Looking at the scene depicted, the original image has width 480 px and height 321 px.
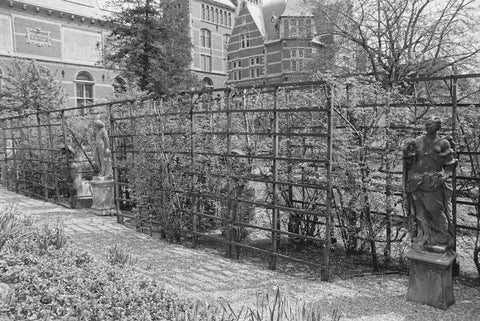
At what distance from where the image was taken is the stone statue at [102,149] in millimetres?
9589

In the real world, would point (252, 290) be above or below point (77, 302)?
below

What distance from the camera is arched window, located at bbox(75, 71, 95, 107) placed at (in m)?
32.6

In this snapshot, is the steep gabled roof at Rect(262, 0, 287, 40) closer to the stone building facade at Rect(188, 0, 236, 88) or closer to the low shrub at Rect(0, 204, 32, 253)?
the stone building facade at Rect(188, 0, 236, 88)

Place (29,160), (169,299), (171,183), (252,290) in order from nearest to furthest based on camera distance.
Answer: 1. (169,299)
2. (252,290)
3. (171,183)
4. (29,160)

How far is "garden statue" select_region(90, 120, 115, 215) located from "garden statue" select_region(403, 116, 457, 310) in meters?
7.51

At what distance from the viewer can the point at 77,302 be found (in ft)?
10.8

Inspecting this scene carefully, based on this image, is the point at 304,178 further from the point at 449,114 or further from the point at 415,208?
the point at 449,114

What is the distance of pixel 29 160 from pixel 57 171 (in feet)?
5.33

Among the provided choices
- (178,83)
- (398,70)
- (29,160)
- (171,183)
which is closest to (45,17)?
(178,83)

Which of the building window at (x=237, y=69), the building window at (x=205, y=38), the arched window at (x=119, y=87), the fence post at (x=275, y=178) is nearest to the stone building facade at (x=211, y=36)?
the building window at (x=205, y=38)

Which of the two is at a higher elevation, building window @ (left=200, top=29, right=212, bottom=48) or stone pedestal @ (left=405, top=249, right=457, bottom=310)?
building window @ (left=200, top=29, right=212, bottom=48)

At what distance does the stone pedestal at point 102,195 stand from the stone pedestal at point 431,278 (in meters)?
7.48

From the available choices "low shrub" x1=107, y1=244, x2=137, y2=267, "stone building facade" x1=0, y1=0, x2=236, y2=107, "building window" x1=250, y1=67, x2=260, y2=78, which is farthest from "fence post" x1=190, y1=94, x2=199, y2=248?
"building window" x1=250, y1=67, x2=260, y2=78

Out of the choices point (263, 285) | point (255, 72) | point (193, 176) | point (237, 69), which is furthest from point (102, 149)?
point (237, 69)
